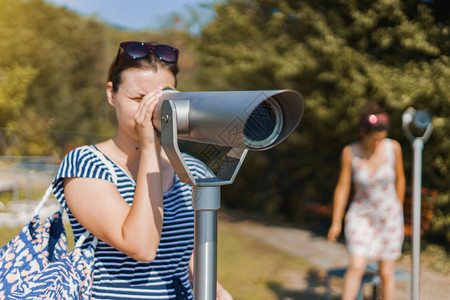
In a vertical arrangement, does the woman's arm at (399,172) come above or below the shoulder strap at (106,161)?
below

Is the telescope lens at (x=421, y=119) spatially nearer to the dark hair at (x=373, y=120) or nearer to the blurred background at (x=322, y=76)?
the dark hair at (x=373, y=120)

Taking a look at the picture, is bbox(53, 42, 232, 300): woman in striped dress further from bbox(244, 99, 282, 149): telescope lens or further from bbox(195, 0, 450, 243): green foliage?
bbox(195, 0, 450, 243): green foliage

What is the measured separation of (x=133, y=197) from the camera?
138 centimetres

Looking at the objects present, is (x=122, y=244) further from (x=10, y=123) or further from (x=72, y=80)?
(x=72, y=80)

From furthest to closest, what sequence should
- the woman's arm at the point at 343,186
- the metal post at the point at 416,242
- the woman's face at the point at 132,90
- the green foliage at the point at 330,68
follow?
the green foliage at the point at 330,68
the woman's arm at the point at 343,186
the metal post at the point at 416,242
the woman's face at the point at 132,90

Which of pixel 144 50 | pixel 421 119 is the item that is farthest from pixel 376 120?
pixel 144 50

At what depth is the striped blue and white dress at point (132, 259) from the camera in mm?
1402

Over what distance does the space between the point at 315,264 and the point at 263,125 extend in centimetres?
508

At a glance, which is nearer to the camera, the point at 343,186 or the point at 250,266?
the point at 343,186

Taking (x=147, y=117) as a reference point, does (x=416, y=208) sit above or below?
below

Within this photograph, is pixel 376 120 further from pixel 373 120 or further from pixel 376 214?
pixel 376 214

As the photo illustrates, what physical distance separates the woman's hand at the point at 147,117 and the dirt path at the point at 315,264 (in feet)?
12.4

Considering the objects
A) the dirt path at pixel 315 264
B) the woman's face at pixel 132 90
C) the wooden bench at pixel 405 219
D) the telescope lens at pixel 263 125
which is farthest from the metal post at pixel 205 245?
the dirt path at pixel 315 264

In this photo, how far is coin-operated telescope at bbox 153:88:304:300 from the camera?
90 cm
